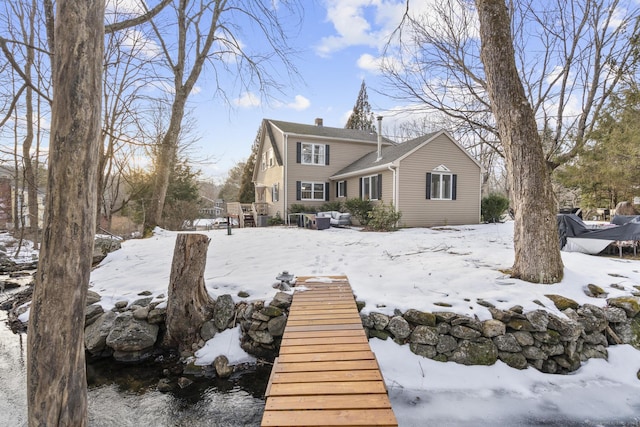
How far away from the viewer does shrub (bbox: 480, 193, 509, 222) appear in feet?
45.9

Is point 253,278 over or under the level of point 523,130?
under

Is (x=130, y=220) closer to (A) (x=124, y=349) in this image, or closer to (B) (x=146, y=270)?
(B) (x=146, y=270)

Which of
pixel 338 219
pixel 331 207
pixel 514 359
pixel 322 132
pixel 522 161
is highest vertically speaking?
pixel 322 132

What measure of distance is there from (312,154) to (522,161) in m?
11.8

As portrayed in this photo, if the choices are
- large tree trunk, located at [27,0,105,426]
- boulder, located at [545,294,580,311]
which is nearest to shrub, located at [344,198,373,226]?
boulder, located at [545,294,580,311]

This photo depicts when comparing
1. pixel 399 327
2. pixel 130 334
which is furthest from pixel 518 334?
pixel 130 334

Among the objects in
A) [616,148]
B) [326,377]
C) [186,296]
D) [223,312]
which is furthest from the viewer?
[616,148]

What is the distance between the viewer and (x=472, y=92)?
25.2 feet

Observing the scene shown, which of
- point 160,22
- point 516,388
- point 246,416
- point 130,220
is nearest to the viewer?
point 246,416

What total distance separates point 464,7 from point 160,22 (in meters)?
9.30

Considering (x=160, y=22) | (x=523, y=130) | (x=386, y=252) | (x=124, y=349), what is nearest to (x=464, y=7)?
(x=523, y=130)

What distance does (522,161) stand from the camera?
4.21 metres

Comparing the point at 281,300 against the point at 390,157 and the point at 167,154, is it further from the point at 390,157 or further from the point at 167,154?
the point at 390,157

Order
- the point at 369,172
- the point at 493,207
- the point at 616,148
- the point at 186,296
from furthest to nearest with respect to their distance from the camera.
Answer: the point at 493,207 < the point at 369,172 < the point at 616,148 < the point at 186,296
